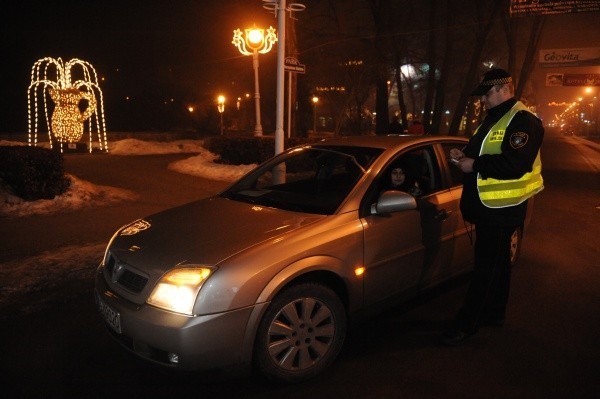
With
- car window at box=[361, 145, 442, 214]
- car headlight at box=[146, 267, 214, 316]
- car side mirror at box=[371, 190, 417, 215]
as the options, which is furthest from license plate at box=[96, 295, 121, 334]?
car window at box=[361, 145, 442, 214]

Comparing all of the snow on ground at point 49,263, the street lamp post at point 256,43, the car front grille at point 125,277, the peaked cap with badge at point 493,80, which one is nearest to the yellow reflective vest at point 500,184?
the peaked cap with badge at point 493,80

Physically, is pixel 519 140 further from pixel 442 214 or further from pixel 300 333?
pixel 300 333

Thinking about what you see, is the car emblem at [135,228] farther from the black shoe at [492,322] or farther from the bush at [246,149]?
the bush at [246,149]

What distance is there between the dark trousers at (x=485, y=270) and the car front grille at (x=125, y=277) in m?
2.36

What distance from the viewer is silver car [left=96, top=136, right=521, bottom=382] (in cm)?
270

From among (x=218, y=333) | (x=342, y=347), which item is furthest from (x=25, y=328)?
(x=342, y=347)

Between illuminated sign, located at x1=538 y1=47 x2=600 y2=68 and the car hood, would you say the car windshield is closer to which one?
the car hood

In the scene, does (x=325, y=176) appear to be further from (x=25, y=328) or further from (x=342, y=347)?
(x=25, y=328)

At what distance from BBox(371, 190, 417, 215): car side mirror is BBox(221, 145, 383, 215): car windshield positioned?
0.28 meters

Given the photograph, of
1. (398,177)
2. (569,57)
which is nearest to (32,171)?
(398,177)

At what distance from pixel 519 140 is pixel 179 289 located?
244 cm

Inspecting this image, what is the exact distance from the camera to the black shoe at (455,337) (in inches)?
141

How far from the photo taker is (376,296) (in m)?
3.52

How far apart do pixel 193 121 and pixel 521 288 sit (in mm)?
34894
